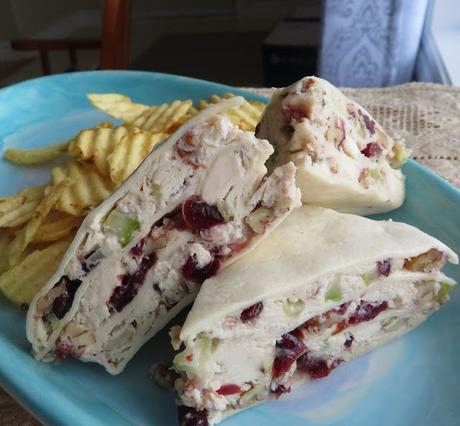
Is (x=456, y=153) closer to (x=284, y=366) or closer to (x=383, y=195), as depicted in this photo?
(x=383, y=195)

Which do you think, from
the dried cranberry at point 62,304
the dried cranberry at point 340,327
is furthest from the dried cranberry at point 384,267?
the dried cranberry at point 62,304

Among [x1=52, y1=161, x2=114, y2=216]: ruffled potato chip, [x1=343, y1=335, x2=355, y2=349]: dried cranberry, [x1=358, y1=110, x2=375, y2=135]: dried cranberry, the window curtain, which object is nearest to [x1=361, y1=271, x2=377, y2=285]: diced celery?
[x1=343, y1=335, x2=355, y2=349]: dried cranberry

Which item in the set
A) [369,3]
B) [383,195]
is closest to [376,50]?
[369,3]

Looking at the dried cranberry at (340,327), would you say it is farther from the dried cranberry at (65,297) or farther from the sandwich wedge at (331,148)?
the dried cranberry at (65,297)

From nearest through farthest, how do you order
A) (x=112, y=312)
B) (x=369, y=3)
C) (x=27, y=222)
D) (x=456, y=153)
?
(x=112, y=312)
(x=27, y=222)
(x=456, y=153)
(x=369, y=3)

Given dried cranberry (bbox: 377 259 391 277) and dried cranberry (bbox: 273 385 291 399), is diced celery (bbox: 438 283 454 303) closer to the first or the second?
dried cranberry (bbox: 377 259 391 277)
